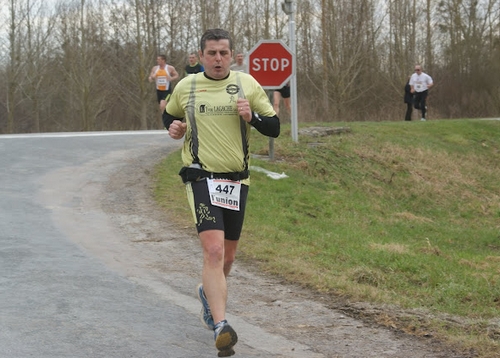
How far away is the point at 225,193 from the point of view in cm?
506

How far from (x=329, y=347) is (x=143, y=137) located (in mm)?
14267

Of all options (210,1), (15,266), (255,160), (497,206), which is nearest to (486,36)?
(210,1)

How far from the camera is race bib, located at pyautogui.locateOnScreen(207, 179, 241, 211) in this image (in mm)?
5020

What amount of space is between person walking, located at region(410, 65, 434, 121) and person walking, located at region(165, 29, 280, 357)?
21.4 m

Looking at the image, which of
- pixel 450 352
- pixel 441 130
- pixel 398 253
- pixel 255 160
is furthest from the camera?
pixel 441 130

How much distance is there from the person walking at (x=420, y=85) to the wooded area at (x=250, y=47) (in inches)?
461

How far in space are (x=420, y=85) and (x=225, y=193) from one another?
21.8m

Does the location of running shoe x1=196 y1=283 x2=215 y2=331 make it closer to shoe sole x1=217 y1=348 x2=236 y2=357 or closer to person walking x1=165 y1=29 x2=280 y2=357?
person walking x1=165 y1=29 x2=280 y2=357

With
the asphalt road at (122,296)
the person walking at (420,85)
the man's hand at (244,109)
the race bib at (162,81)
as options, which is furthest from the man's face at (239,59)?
the man's hand at (244,109)

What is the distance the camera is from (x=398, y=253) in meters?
9.34

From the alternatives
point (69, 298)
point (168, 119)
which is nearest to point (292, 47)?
point (69, 298)

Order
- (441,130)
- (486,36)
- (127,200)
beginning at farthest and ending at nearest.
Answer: (486,36) < (441,130) < (127,200)

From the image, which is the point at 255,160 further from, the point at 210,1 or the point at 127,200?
the point at 210,1

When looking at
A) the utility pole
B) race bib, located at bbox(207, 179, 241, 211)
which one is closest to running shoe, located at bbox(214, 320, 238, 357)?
race bib, located at bbox(207, 179, 241, 211)
